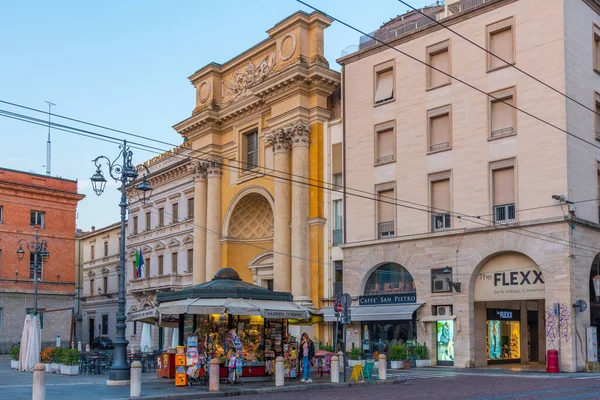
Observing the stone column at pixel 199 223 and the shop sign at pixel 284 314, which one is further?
the stone column at pixel 199 223

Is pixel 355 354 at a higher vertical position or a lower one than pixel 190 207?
lower

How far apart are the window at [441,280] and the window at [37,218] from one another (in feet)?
111

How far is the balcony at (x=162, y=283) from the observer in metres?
53.8

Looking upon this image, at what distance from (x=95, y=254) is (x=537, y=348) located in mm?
46135

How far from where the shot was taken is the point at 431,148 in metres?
37.1

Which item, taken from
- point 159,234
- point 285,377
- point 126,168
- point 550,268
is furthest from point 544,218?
point 159,234

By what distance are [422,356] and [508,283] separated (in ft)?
17.4

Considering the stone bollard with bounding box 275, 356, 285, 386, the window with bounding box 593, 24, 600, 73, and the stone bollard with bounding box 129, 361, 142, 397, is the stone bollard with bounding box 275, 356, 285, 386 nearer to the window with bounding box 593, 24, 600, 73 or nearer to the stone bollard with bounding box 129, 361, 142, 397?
the stone bollard with bounding box 129, 361, 142, 397

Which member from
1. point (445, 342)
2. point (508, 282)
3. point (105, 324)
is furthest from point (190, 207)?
point (508, 282)

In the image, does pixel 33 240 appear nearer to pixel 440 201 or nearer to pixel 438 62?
pixel 440 201

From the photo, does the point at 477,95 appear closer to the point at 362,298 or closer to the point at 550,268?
the point at 550,268

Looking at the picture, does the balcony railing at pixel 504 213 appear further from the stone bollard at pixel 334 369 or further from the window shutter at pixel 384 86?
the stone bollard at pixel 334 369

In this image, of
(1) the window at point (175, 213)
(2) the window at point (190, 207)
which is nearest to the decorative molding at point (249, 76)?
(2) the window at point (190, 207)

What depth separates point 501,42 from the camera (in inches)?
1368
